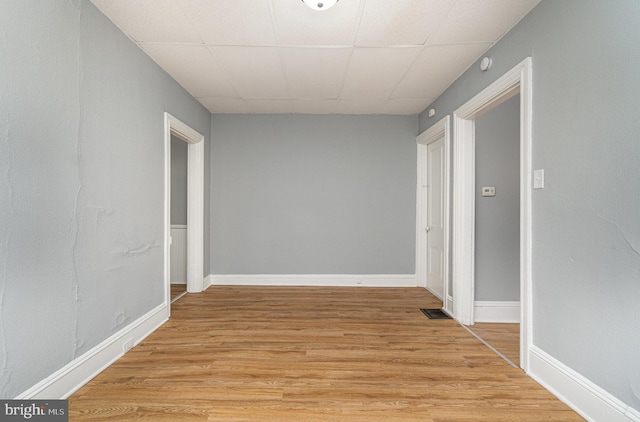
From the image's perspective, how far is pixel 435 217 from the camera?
4184 mm

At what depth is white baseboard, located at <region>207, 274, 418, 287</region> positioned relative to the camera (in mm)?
4590

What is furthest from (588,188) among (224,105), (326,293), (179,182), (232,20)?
(179,182)

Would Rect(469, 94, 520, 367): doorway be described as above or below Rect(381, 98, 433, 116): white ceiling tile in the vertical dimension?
below

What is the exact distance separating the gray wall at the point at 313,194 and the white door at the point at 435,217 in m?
0.25

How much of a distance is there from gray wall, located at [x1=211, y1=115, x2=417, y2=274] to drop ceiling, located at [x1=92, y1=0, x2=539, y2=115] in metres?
0.84

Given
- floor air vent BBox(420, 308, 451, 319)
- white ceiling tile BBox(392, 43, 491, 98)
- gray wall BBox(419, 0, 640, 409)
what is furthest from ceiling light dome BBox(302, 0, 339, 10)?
floor air vent BBox(420, 308, 451, 319)

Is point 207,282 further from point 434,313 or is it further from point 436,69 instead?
point 436,69

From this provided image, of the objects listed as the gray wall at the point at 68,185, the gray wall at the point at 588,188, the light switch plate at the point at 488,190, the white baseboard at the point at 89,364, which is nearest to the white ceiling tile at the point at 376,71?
the gray wall at the point at 588,188

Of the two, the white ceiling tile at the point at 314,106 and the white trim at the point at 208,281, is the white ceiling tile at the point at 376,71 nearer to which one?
the white ceiling tile at the point at 314,106

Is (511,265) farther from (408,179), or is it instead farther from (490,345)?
(408,179)

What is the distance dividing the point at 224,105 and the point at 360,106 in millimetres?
1858

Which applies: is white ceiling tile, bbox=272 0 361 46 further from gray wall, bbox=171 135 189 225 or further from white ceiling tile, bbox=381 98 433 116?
gray wall, bbox=171 135 189 225

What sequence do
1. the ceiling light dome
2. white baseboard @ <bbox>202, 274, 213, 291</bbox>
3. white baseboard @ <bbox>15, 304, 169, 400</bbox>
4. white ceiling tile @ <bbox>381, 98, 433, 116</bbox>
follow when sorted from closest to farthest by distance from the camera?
white baseboard @ <bbox>15, 304, 169, 400</bbox>, the ceiling light dome, white ceiling tile @ <bbox>381, 98, 433, 116</bbox>, white baseboard @ <bbox>202, 274, 213, 291</bbox>
